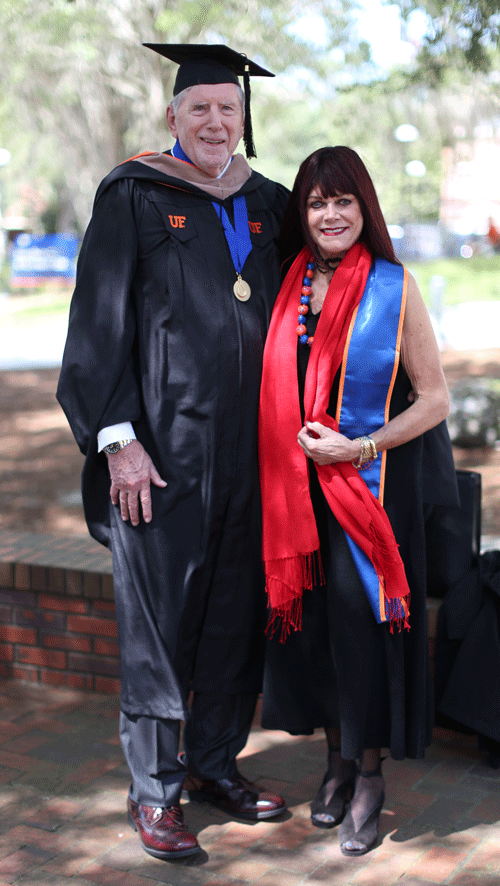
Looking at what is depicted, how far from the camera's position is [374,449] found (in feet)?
9.18

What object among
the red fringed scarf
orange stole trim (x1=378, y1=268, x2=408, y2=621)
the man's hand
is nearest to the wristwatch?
the man's hand

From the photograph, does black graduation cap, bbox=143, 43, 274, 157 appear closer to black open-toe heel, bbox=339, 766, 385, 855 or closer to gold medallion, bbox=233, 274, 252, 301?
gold medallion, bbox=233, 274, 252, 301

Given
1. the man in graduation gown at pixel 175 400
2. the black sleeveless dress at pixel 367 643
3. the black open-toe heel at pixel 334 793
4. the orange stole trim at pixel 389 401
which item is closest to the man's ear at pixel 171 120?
the man in graduation gown at pixel 175 400

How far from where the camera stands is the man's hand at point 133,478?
2846 mm

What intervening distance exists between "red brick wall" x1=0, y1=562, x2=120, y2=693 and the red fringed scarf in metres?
1.16

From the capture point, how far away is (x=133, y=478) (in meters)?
2.84

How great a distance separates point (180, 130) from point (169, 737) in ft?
6.00

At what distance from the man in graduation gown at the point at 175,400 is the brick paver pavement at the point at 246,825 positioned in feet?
0.46

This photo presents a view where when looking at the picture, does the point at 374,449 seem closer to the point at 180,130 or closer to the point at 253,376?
the point at 253,376

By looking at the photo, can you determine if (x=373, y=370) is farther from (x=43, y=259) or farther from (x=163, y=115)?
(x=43, y=259)

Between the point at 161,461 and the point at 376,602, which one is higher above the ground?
the point at 161,461

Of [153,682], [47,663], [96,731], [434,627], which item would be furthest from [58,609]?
[434,627]

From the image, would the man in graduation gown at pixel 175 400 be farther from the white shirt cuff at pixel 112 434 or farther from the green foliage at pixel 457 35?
the green foliage at pixel 457 35

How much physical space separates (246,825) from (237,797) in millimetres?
89
